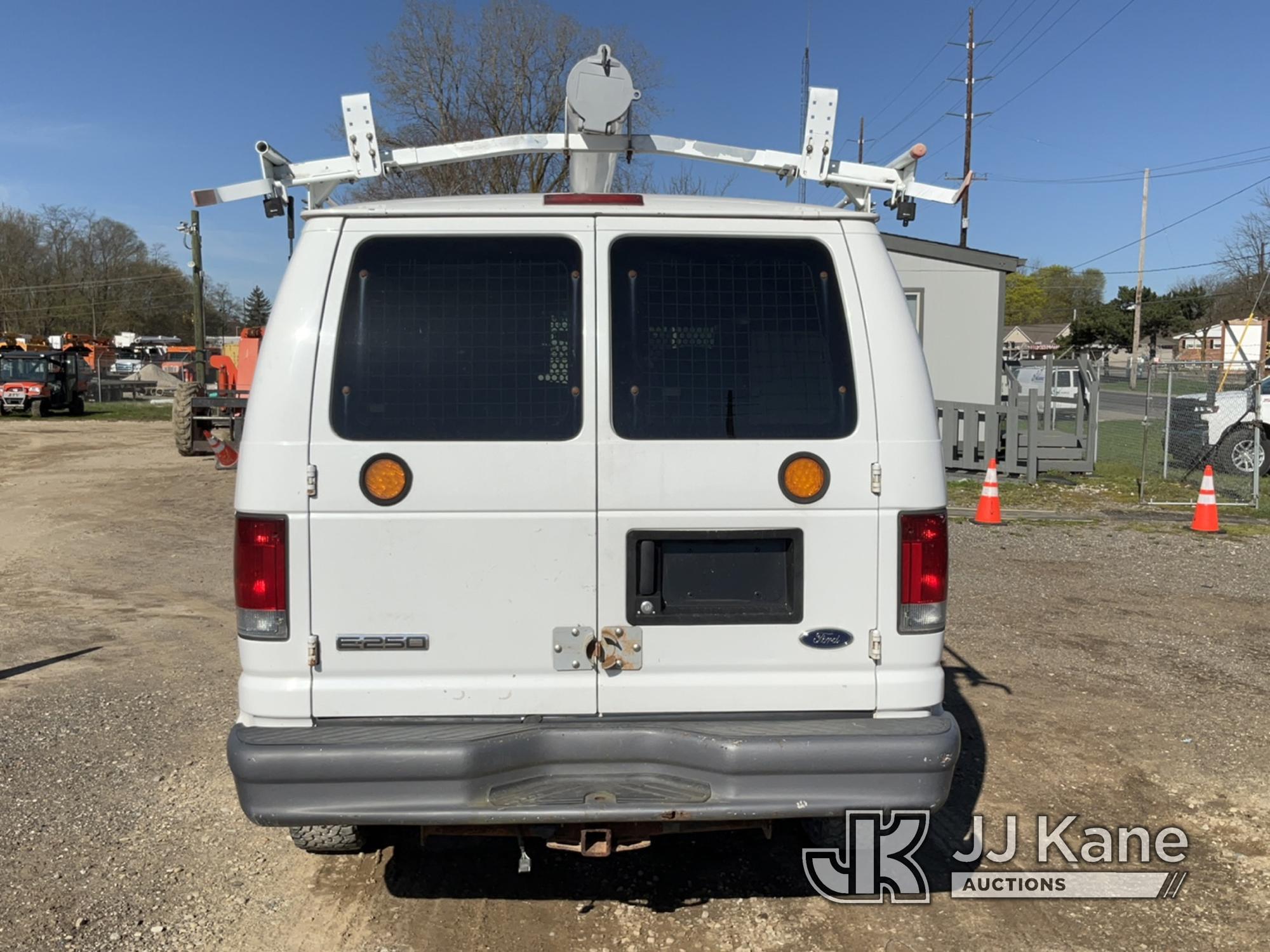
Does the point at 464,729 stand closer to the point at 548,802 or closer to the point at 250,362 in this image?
the point at 548,802

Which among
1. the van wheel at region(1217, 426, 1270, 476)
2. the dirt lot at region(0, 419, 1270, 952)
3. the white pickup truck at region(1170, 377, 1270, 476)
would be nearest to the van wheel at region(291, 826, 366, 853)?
the dirt lot at region(0, 419, 1270, 952)

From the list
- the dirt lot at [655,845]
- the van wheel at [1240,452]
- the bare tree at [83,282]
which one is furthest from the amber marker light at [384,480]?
the bare tree at [83,282]

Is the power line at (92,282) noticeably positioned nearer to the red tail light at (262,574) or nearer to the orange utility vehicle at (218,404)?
the orange utility vehicle at (218,404)

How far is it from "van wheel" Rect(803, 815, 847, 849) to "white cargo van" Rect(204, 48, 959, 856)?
705mm

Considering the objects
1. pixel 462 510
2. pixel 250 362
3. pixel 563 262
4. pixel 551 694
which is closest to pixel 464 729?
pixel 551 694

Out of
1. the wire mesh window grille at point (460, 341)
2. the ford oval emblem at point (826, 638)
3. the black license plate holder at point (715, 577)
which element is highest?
the wire mesh window grille at point (460, 341)

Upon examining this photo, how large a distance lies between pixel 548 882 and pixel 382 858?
Result: 650 millimetres

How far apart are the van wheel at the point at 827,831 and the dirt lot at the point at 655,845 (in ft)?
0.58

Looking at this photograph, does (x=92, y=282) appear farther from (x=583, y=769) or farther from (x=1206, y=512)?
(x=583, y=769)

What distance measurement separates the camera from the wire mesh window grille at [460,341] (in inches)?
120

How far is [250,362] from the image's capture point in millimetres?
18344

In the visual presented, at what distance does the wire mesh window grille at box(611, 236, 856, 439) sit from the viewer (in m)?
3.08

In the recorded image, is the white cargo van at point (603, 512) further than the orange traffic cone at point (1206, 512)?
No

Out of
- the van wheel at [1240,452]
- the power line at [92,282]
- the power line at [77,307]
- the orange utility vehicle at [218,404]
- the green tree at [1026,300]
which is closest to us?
the van wheel at [1240,452]
